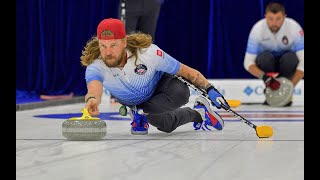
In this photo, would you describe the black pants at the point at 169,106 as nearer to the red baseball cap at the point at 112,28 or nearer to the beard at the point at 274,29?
the red baseball cap at the point at 112,28

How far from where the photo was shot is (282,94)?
622cm

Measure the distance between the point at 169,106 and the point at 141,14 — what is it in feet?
8.48

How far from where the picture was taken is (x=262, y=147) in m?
2.81

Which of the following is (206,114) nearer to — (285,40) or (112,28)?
(112,28)

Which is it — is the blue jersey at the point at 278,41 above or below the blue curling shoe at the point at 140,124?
above

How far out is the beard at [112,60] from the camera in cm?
322

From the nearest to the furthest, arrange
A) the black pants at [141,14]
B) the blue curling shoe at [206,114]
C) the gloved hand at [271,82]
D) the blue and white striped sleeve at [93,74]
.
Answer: the blue and white striped sleeve at [93,74] < the blue curling shoe at [206,114] < the black pants at [141,14] < the gloved hand at [271,82]

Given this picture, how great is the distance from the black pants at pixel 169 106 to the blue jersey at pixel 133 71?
163 mm

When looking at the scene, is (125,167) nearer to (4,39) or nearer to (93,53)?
(4,39)

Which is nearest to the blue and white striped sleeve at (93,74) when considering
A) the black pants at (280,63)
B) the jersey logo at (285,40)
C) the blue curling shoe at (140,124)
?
the blue curling shoe at (140,124)

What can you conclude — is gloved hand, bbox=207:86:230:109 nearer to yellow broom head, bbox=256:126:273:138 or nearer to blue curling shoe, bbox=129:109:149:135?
A: yellow broom head, bbox=256:126:273:138

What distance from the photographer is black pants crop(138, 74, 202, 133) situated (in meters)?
3.49

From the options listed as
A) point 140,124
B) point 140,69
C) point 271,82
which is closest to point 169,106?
point 140,124

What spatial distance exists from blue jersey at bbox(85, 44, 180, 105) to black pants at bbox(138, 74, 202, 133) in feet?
0.53
